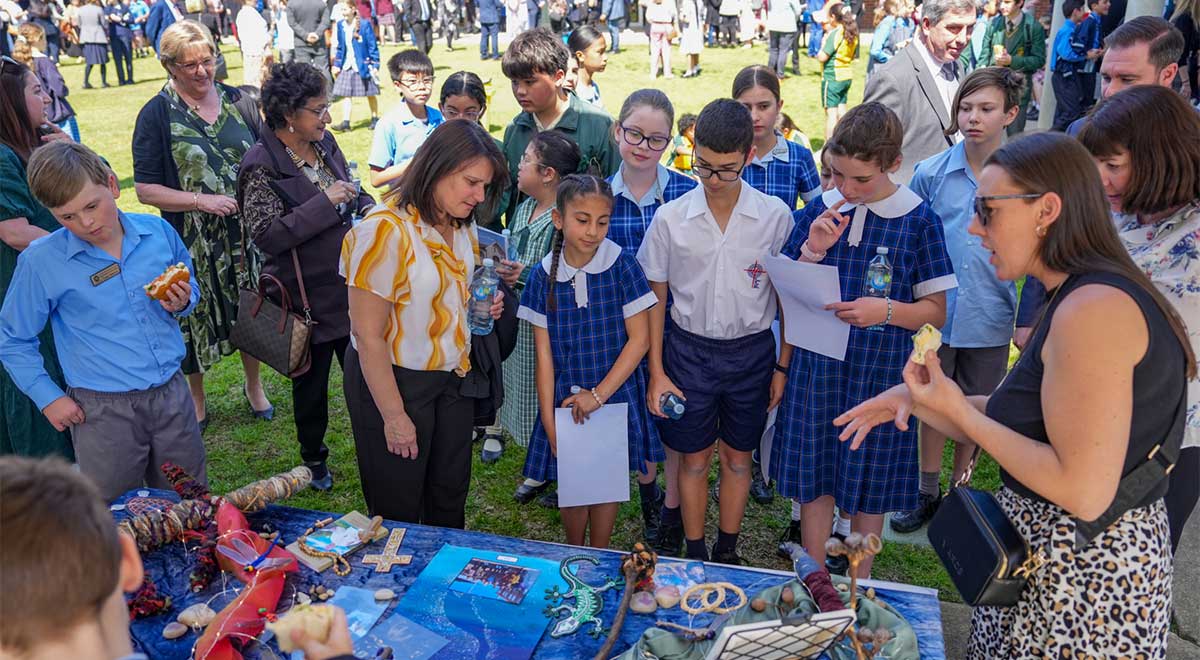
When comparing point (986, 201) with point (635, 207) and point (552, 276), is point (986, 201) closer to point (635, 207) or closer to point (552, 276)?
point (552, 276)

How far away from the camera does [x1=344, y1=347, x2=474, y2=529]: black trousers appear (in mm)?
2799

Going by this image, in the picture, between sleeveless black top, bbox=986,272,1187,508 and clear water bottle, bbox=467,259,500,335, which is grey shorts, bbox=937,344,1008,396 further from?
clear water bottle, bbox=467,259,500,335

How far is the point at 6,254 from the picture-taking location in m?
3.46

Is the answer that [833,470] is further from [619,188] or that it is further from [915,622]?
[619,188]

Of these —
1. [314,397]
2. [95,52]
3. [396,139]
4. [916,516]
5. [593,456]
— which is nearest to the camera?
[593,456]

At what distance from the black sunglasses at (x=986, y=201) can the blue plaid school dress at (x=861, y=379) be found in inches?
36.0

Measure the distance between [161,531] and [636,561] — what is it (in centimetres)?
132

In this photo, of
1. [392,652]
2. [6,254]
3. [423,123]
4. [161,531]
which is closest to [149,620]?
[161,531]

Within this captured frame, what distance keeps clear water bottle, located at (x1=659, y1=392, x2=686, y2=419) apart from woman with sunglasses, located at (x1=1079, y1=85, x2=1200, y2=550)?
1440mm

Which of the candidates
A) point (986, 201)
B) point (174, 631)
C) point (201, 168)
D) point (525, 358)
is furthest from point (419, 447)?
point (201, 168)

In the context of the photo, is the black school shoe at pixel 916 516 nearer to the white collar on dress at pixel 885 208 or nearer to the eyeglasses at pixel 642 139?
the white collar on dress at pixel 885 208

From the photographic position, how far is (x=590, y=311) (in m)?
3.04

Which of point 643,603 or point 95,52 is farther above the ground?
point 95,52

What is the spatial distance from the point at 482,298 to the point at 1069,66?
27.5 feet
